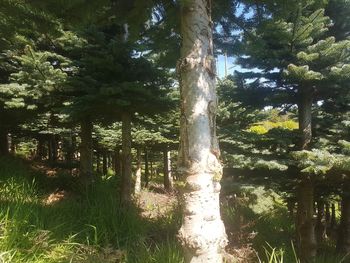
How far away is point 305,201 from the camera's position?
7.16m

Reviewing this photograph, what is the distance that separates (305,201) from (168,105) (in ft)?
11.8

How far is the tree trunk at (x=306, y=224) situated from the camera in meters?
6.97

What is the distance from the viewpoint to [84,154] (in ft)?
32.8

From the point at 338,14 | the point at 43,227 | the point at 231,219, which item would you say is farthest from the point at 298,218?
the point at 43,227

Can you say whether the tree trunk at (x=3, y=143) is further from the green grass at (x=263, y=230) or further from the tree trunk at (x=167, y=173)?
the green grass at (x=263, y=230)

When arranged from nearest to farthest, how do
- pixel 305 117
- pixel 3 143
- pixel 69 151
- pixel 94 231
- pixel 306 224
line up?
1. pixel 94 231
2. pixel 306 224
3. pixel 305 117
4. pixel 3 143
5. pixel 69 151

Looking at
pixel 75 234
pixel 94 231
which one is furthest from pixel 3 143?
pixel 75 234

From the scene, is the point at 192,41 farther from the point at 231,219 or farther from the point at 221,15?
the point at 231,219

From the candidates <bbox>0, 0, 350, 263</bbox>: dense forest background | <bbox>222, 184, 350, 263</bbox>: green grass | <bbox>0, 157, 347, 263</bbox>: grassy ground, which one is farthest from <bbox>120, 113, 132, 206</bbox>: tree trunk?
<bbox>222, 184, 350, 263</bbox>: green grass

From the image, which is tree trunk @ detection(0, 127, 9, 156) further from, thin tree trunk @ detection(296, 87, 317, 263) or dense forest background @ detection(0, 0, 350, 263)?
thin tree trunk @ detection(296, 87, 317, 263)

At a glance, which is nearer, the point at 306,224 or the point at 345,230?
the point at 306,224

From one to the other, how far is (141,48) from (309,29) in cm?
365

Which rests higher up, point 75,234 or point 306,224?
point 75,234

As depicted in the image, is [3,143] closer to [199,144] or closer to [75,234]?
[75,234]
